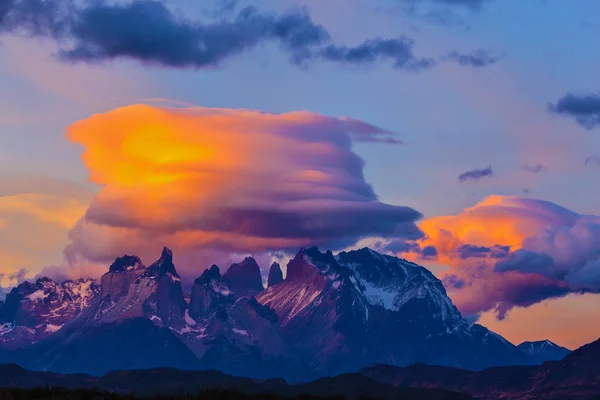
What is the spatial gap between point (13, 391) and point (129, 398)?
60.1 ft

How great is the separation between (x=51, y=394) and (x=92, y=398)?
6226 millimetres

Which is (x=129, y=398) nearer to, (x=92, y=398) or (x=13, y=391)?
(x=92, y=398)

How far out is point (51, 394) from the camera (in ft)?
580

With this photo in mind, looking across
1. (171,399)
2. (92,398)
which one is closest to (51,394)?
(92,398)

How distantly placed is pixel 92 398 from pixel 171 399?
1542 centimetres

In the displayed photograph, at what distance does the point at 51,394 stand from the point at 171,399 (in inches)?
808

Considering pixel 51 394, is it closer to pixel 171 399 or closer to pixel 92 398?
pixel 92 398

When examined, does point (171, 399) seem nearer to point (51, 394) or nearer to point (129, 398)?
point (129, 398)

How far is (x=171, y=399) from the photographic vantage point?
188m

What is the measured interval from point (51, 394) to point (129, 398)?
12.3 m

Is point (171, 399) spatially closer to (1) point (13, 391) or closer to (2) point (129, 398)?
(2) point (129, 398)

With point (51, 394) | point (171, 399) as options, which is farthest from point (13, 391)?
point (171, 399)

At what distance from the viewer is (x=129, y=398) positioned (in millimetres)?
181750

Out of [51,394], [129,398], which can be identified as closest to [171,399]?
[129,398]
